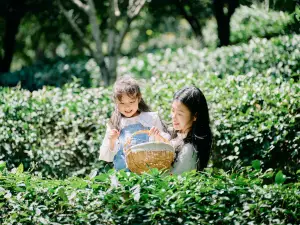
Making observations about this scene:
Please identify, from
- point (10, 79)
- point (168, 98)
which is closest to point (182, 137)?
point (168, 98)

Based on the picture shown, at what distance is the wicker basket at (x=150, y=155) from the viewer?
399 centimetres

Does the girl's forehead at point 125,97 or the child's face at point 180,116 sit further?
the girl's forehead at point 125,97

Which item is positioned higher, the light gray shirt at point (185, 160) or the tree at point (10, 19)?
the tree at point (10, 19)

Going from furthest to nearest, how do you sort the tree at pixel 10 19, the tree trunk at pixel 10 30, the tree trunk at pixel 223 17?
1. the tree trunk at pixel 10 30
2. the tree at pixel 10 19
3. the tree trunk at pixel 223 17

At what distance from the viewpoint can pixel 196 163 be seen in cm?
423

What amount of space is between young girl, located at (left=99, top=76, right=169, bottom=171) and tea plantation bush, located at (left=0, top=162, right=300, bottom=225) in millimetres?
1116

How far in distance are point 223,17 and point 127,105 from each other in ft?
26.3

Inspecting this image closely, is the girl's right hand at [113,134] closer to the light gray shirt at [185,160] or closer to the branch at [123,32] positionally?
the light gray shirt at [185,160]

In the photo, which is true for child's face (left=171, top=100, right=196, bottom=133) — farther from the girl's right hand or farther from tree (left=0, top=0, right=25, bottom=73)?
tree (left=0, top=0, right=25, bottom=73)

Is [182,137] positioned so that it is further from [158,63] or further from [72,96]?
[158,63]

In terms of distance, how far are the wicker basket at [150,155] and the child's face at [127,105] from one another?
0.57 meters

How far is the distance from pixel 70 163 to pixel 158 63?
5693mm

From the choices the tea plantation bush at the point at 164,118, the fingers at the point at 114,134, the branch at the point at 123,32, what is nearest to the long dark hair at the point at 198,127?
the fingers at the point at 114,134

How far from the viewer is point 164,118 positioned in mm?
5969
